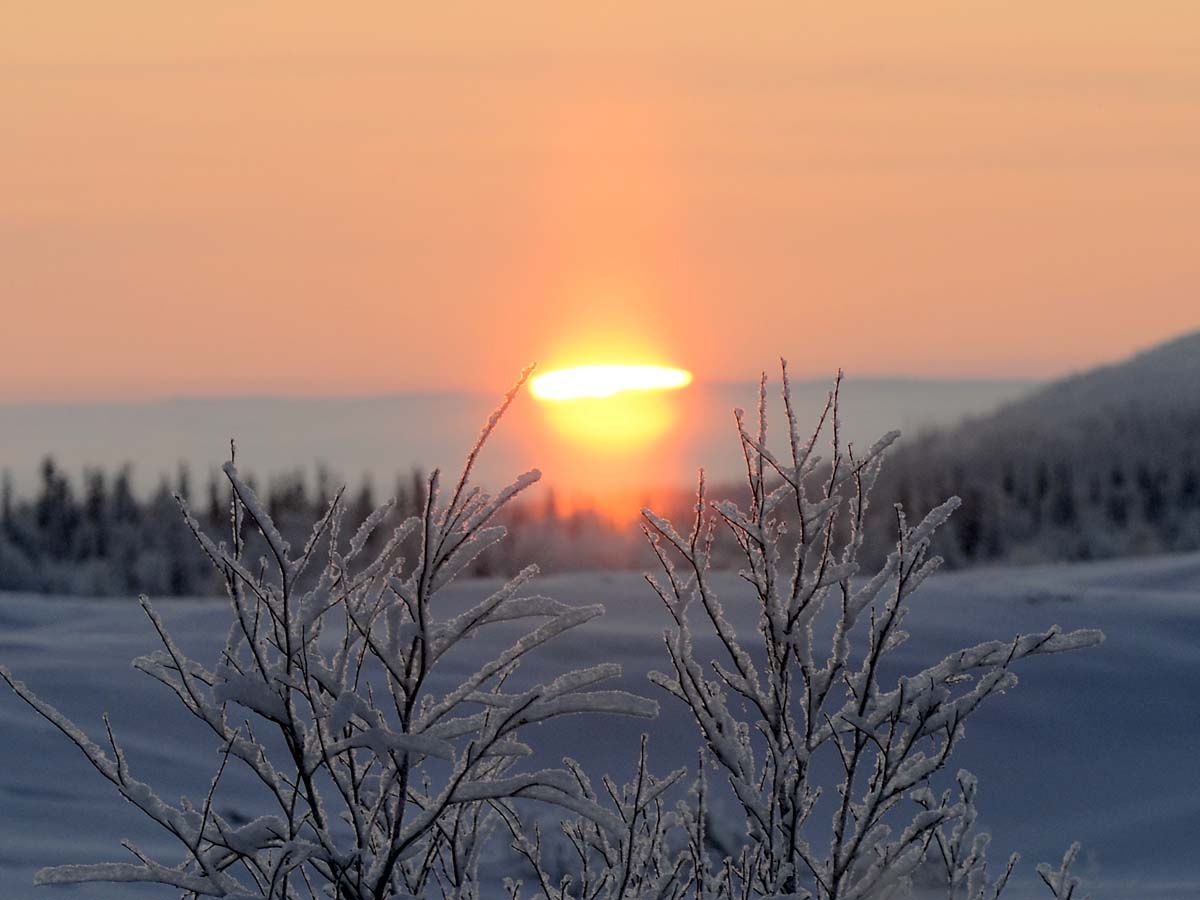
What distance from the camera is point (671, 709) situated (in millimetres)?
9148

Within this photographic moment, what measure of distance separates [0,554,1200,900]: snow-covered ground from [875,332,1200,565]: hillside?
961 inches

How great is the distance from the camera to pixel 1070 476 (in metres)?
43.6

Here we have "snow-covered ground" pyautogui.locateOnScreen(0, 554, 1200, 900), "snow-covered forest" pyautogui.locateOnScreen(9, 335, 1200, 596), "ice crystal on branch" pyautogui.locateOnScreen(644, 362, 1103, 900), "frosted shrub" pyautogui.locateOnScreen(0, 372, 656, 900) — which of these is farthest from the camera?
"snow-covered forest" pyautogui.locateOnScreen(9, 335, 1200, 596)

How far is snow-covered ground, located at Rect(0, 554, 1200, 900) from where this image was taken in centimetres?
654

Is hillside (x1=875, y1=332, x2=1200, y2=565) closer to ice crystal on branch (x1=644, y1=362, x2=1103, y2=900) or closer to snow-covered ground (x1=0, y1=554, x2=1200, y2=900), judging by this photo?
snow-covered ground (x1=0, y1=554, x2=1200, y2=900)

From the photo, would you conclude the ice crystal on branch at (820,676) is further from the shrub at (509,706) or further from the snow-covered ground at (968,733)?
the snow-covered ground at (968,733)

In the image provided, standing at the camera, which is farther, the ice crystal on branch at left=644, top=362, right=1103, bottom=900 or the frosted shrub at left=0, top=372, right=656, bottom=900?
the ice crystal on branch at left=644, top=362, right=1103, bottom=900

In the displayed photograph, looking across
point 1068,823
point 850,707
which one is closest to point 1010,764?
point 1068,823

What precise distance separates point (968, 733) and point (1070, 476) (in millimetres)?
36248

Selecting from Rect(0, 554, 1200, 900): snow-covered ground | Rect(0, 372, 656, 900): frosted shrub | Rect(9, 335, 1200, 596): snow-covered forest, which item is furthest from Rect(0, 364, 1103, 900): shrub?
Rect(9, 335, 1200, 596): snow-covered forest

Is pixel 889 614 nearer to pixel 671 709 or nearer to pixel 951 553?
pixel 671 709

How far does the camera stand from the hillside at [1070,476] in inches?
1533

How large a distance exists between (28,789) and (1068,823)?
16.6 feet

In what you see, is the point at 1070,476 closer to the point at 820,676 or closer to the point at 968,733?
the point at 968,733
